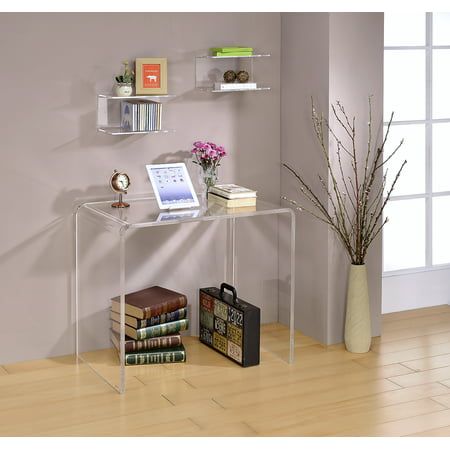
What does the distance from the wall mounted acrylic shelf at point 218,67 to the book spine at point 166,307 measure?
102 cm

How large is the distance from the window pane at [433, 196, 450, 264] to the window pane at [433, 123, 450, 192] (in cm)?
8

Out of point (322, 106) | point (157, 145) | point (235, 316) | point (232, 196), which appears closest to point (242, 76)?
point (322, 106)

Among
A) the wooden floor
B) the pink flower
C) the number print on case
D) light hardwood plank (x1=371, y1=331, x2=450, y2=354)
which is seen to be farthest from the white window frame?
the number print on case

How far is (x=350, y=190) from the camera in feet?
15.5

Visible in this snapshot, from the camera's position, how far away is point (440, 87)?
17.2ft

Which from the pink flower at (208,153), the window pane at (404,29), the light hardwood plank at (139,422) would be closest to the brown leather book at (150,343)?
the light hardwood plank at (139,422)

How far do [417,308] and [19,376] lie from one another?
89.1 inches

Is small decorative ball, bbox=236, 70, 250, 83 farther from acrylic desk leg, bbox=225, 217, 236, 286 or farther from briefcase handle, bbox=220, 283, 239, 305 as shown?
briefcase handle, bbox=220, 283, 239, 305

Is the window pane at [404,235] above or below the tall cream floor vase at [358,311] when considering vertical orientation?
above

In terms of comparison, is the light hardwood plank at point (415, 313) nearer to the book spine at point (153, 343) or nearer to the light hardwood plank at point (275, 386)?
the light hardwood plank at point (275, 386)

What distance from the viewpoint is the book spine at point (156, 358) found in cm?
447

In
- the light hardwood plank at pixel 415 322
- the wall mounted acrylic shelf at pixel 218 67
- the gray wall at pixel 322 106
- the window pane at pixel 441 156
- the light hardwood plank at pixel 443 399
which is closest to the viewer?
the light hardwood plank at pixel 443 399
